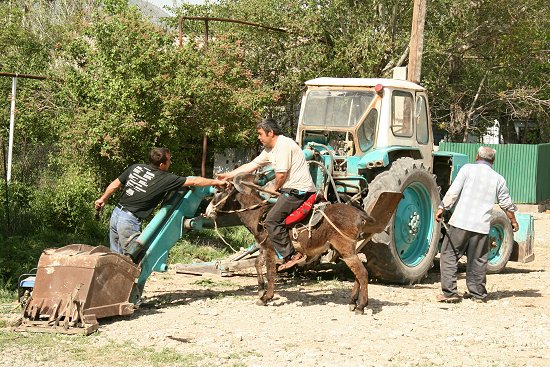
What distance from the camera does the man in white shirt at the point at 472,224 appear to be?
36.3 feet

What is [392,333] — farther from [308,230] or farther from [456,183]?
[456,183]

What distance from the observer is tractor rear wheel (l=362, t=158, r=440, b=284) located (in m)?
11.6

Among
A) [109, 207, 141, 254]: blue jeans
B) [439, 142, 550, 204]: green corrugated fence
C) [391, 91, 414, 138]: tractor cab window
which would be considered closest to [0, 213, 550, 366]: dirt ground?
[109, 207, 141, 254]: blue jeans

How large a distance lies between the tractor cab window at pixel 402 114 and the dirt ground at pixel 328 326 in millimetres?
2162

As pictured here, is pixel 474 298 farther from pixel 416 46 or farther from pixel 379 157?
pixel 416 46

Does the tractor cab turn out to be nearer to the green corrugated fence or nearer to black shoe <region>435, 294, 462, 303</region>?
black shoe <region>435, 294, 462, 303</region>

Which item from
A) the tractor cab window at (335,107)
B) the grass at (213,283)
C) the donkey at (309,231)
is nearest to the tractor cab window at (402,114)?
the tractor cab window at (335,107)

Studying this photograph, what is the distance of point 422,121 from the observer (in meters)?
13.1

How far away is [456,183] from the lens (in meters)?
11.2

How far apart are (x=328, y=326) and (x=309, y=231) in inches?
50.7

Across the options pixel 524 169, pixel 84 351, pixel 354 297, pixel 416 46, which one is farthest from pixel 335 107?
pixel 524 169

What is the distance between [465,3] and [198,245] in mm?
13315

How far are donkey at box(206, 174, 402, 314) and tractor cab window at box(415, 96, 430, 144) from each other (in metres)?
2.79

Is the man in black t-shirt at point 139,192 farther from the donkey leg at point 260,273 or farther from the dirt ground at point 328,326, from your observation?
the donkey leg at point 260,273
